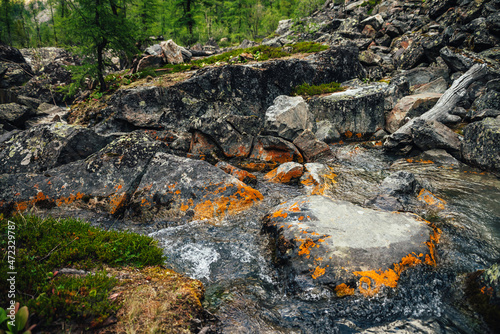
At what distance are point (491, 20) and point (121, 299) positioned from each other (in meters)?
21.6

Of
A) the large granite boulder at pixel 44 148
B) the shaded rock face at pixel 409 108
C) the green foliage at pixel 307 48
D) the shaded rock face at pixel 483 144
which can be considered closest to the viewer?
the shaded rock face at pixel 483 144

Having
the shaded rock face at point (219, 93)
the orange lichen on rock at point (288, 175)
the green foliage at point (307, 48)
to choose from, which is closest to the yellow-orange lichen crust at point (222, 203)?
the orange lichen on rock at point (288, 175)

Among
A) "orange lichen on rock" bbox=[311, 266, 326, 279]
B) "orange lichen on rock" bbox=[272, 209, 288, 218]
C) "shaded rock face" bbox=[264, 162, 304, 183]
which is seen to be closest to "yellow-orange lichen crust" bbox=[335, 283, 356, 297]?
"orange lichen on rock" bbox=[311, 266, 326, 279]

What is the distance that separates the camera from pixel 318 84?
604 inches

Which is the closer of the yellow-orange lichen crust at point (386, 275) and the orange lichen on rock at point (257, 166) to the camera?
the yellow-orange lichen crust at point (386, 275)

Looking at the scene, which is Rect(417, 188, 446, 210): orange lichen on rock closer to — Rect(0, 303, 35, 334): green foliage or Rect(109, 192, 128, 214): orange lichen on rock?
Rect(0, 303, 35, 334): green foliage

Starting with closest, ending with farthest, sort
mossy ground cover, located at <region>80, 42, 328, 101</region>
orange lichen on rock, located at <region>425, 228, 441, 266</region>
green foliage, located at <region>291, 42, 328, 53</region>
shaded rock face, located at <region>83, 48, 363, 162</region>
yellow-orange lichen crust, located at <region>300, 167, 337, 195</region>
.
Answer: orange lichen on rock, located at <region>425, 228, 441, 266</region>, yellow-orange lichen crust, located at <region>300, 167, 337, 195</region>, shaded rock face, located at <region>83, 48, 363, 162</region>, mossy ground cover, located at <region>80, 42, 328, 101</region>, green foliage, located at <region>291, 42, 328, 53</region>

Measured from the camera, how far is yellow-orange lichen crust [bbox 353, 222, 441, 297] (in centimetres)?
384

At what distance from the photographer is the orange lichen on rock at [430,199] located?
6516 millimetres

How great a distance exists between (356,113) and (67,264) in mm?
13239

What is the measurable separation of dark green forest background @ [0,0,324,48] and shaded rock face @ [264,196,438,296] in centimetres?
1414

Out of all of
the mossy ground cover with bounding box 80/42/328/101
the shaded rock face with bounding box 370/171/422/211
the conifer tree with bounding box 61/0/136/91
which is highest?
the conifer tree with bounding box 61/0/136/91

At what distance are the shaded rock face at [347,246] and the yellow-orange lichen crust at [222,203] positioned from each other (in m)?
1.51

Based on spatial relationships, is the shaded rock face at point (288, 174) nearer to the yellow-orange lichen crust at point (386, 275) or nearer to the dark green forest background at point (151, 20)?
the yellow-orange lichen crust at point (386, 275)
